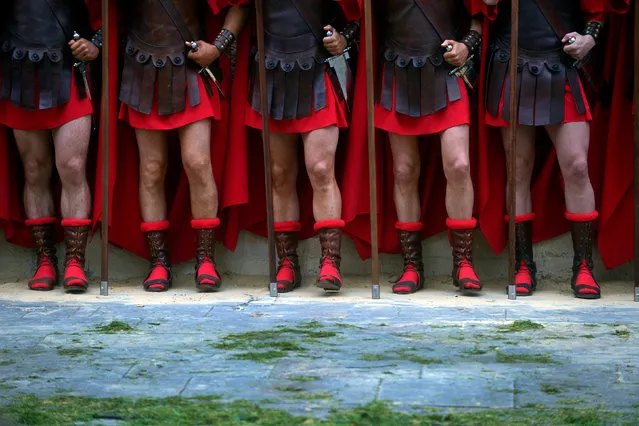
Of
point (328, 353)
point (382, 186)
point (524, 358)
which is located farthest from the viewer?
point (382, 186)

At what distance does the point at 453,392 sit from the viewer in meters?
4.40

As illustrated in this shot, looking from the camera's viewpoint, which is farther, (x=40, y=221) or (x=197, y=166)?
(x=40, y=221)

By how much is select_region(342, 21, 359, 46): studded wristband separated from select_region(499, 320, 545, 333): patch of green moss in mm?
1595

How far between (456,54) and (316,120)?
0.68m

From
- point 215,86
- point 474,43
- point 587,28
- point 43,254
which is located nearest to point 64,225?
point 43,254

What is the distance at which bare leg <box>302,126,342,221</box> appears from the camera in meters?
6.45

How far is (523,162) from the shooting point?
6480 millimetres

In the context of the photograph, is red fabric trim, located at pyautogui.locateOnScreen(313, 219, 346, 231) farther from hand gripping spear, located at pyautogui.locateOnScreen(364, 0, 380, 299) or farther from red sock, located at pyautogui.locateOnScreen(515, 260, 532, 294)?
red sock, located at pyautogui.locateOnScreen(515, 260, 532, 294)

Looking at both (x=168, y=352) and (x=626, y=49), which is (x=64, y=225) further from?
(x=626, y=49)

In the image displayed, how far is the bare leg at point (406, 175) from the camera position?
6.50 metres

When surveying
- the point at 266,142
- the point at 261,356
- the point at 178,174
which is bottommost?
the point at 261,356

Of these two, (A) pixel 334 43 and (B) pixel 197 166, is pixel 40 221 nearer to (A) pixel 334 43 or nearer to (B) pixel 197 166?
(B) pixel 197 166

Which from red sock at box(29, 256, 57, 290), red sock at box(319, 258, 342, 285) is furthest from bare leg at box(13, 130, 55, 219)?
red sock at box(319, 258, 342, 285)

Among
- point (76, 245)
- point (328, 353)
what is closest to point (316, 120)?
point (76, 245)
